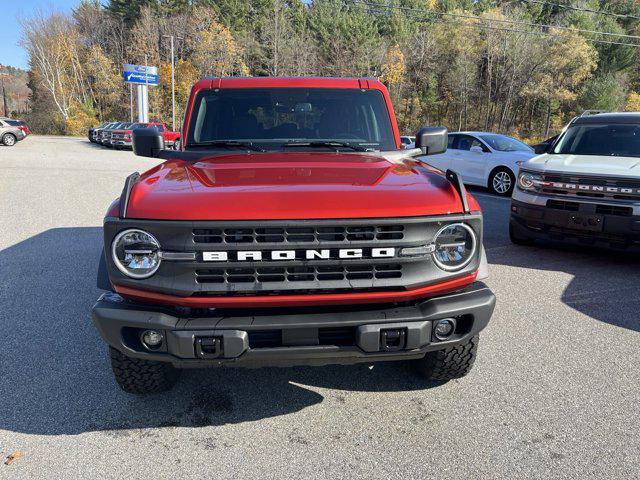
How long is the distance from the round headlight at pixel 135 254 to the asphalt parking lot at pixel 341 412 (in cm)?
94

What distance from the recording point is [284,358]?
2467 mm

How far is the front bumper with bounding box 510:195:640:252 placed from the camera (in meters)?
5.66

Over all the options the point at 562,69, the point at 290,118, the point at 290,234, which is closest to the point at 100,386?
the point at 290,234

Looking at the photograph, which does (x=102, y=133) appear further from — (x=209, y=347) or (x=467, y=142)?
(x=209, y=347)

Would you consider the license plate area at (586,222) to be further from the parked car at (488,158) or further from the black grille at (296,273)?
the parked car at (488,158)

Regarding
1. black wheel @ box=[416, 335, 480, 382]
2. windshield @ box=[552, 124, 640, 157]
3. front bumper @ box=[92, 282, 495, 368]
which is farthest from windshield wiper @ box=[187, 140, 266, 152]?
windshield @ box=[552, 124, 640, 157]

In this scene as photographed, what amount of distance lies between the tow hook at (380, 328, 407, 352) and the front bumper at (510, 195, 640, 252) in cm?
432

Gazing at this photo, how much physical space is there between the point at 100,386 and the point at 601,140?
6779 mm

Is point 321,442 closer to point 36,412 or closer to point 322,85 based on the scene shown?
point 36,412

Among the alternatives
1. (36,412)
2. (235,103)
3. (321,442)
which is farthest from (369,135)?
(36,412)

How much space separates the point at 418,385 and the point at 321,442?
0.85m

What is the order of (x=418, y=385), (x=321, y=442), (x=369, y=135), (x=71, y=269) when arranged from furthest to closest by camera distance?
(x=71, y=269)
(x=369, y=135)
(x=418, y=385)
(x=321, y=442)

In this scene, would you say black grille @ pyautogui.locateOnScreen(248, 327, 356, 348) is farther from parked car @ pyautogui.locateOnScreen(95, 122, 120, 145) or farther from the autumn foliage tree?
the autumn foliage tree

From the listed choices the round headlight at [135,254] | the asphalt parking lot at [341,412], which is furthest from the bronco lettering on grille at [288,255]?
the asphalt parking lot at [341,412]
